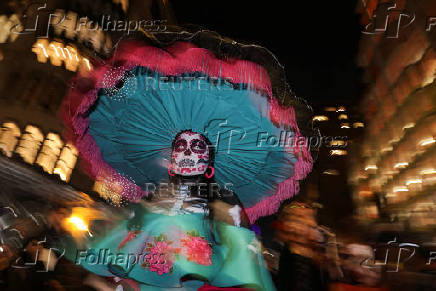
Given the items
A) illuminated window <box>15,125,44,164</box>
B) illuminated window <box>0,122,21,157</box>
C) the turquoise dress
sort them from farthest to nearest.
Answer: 1. illuminated window <box>15,125,44,164</box>
2. illuminated window <box>0,122,21,157</box>
3. the turquoise dress

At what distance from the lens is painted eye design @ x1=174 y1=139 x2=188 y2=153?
2.58m

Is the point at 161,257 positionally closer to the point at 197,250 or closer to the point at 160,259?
the point at 160,259

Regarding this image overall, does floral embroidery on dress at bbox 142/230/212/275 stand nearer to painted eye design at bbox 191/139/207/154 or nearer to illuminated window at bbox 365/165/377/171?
Answer: painted eye design at bbox 191/139/207/154

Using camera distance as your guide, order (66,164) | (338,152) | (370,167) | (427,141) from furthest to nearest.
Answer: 1. (338,152)
2. (370,167)
3. (427,141)
4. (66,164)

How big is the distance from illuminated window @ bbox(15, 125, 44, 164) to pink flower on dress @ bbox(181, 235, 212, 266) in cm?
886

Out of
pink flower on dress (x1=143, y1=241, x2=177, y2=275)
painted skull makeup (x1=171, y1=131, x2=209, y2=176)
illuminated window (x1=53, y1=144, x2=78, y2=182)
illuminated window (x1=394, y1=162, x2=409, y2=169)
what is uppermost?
illuminated window (x1=394, y1=162, x2=409, y2=169)

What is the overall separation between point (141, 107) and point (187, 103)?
0.45 meters

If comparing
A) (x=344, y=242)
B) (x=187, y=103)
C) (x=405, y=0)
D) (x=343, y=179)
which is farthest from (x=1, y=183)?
(x=343, y=179)

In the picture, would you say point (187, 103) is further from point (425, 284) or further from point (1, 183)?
point (1, 183)

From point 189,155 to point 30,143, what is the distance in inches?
351

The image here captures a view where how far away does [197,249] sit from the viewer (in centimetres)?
201

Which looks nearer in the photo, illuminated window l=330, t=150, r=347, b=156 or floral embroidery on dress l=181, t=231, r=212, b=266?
floral embroidery on dress l=181, t=231, r=212, b=266

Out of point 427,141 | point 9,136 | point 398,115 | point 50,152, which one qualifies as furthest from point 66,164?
point 398,115

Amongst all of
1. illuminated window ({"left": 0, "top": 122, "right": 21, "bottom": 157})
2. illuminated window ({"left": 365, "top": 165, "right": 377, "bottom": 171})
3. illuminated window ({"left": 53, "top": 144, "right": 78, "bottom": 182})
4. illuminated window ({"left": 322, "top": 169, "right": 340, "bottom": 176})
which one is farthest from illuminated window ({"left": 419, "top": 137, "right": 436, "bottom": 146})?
illuminated window ({"left": 0, "top": 122, "right": 21, "bottom": 157})
